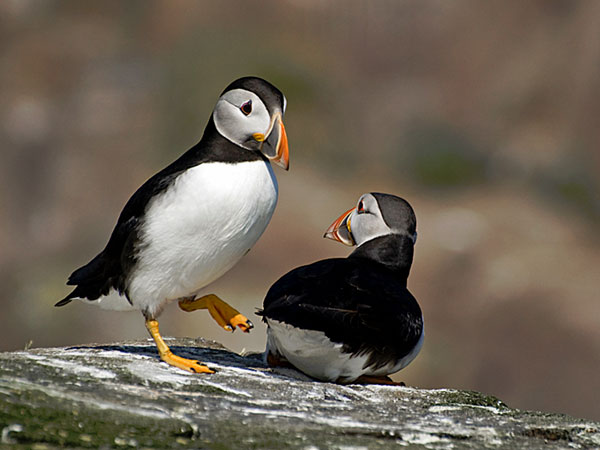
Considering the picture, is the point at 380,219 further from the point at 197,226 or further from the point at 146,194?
the point at 146,194

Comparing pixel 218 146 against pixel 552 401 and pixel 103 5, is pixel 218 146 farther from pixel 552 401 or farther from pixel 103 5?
pixel 103 5

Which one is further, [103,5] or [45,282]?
[103,5]

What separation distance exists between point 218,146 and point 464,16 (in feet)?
52.4

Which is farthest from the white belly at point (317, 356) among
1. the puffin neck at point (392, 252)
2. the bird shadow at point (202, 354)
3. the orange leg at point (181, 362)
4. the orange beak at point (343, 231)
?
the orange beak at point (343, 231)

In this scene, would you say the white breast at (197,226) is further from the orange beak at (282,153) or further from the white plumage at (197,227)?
the orange beak at (282,153)

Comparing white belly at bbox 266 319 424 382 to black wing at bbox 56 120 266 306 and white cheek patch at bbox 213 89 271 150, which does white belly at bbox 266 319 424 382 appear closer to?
black wing at bbox 56 120 266 306

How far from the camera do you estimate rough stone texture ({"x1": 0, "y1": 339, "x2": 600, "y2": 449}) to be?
276 cm

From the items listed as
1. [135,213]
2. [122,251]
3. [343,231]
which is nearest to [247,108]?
[135,213]

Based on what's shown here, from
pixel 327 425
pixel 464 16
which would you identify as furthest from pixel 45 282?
pixel 327 425

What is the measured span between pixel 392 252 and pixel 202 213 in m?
1.60

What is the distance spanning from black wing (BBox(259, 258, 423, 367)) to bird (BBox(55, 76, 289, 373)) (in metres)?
0.44

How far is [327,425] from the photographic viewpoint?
10.5ft

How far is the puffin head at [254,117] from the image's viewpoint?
4719 millimetres

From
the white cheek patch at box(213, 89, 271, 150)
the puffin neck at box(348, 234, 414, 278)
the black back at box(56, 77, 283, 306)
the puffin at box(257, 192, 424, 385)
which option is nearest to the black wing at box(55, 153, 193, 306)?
the black back at box(56, 77, 283, 306)
